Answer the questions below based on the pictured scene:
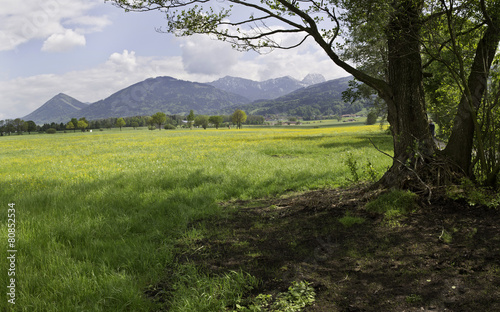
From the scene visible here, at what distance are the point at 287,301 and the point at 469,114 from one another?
254 inches

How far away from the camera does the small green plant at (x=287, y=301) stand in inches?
137

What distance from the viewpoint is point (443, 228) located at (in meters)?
5.29

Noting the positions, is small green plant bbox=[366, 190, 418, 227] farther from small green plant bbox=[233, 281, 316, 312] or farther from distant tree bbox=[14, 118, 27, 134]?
distant tree bbox=[14, 118, 27, 134]

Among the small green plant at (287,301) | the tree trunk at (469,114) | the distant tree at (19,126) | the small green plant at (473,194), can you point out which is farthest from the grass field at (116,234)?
the distant tree at (19,126)

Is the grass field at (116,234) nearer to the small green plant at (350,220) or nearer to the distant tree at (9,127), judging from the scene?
the small green plant at (350,220)

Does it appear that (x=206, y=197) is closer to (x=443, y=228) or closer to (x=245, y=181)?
(x=245, y=181)

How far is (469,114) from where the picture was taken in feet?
22.0

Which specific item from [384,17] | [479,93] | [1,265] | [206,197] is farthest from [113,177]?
[479,93]

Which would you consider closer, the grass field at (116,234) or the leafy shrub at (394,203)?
the grass field at (116,234)

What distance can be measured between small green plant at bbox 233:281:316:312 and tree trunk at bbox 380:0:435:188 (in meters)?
4.53

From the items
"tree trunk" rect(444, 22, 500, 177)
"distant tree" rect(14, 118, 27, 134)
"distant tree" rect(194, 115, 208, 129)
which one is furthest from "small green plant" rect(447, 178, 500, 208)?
"distant tree" rect(14, 118, 27, 134)

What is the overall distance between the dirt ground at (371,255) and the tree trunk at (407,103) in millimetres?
1031

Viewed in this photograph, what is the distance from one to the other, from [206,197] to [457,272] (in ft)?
23.5

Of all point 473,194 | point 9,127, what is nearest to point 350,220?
point 473,194
